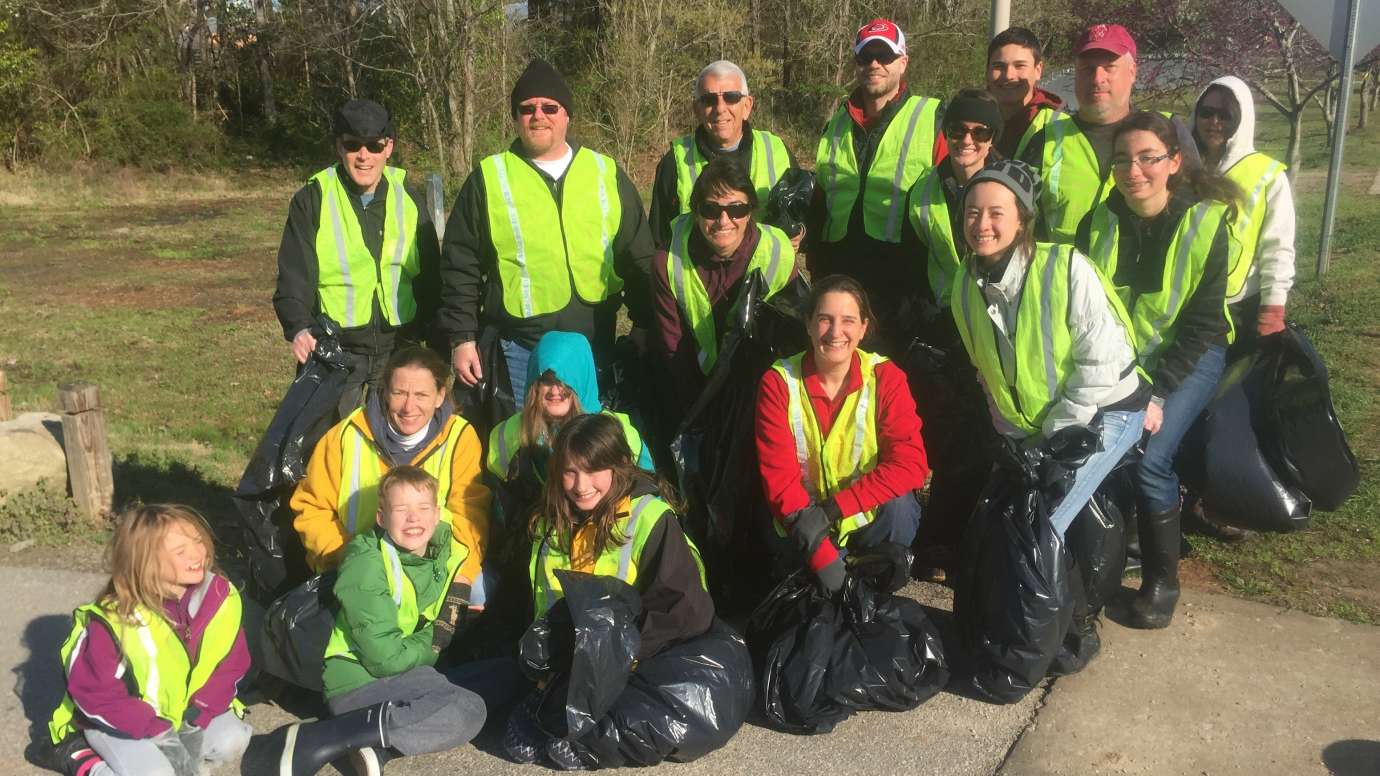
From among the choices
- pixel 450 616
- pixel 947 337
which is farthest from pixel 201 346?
pixel 947 337

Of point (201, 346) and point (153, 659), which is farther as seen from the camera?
point (201, 346)

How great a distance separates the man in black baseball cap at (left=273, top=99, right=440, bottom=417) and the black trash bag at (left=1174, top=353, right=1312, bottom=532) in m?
3.00

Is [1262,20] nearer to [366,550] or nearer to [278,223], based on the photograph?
[366,550]

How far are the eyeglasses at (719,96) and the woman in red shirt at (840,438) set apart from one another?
3.49 ft

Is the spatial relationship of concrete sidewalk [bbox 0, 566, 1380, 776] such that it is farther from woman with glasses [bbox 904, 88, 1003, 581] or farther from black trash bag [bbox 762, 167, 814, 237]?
black trash bag [bbox 762, 167, 814, 237]

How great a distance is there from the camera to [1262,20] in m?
11.2

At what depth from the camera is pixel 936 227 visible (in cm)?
436

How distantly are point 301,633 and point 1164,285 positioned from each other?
295cm

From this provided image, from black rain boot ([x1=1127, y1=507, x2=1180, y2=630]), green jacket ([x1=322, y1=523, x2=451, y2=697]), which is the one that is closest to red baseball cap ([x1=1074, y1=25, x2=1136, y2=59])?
black rain boot ([x1=1127, y1=507, x2=1180, y2=630])

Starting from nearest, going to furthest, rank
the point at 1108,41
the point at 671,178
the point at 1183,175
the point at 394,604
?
the point at 394,604 → the point at 1183,175 → the point at 1108,41 → the point at 671,178

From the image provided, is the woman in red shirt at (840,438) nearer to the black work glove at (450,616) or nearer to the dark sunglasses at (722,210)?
the dark sunglasses at (722,210)

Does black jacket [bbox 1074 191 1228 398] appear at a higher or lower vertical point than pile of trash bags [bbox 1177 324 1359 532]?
higher

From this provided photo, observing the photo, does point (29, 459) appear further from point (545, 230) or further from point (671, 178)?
point (671, 178)

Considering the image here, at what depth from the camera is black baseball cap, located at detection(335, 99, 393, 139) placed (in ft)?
14.1
